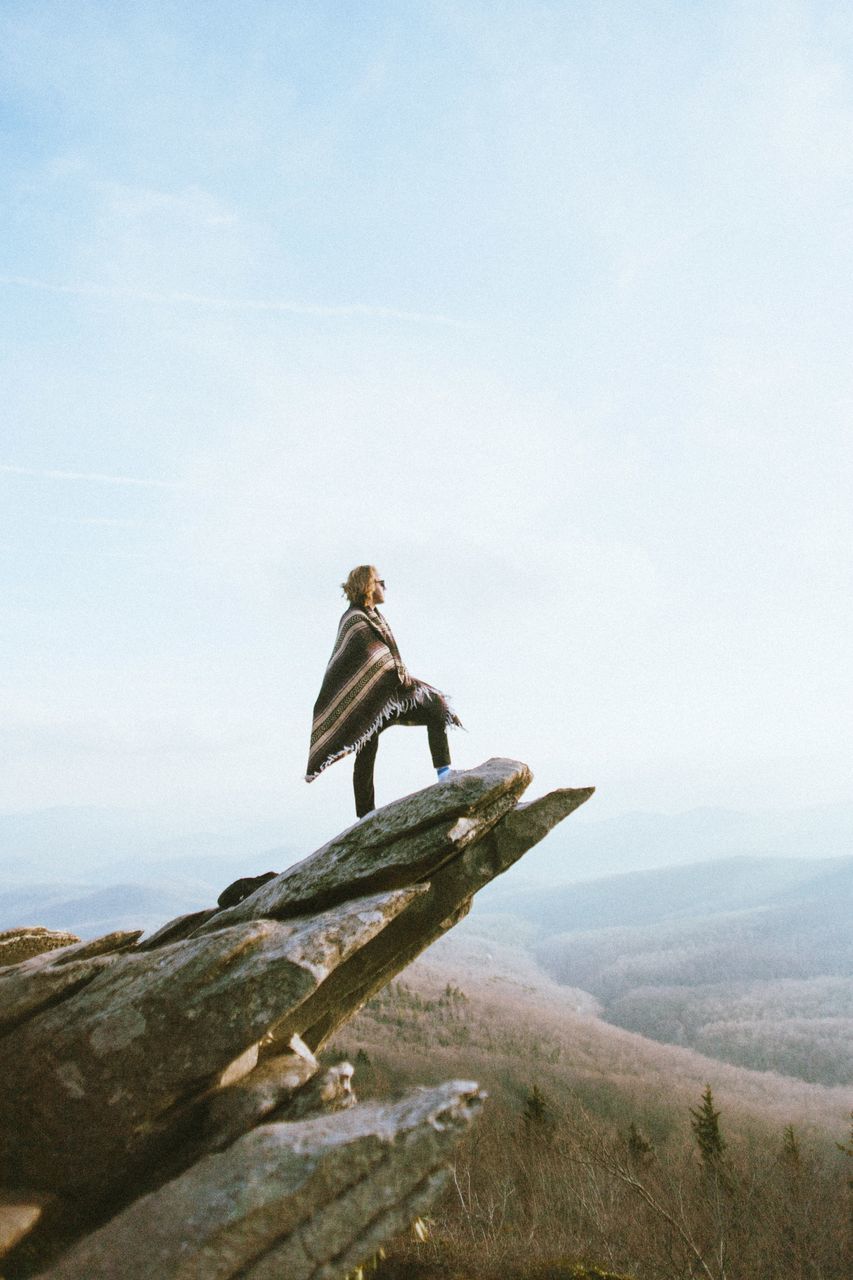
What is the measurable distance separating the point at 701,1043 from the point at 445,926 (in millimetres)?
138384

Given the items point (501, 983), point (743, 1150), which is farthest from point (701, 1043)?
point (743, 1150)

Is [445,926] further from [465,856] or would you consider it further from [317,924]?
[317,924]

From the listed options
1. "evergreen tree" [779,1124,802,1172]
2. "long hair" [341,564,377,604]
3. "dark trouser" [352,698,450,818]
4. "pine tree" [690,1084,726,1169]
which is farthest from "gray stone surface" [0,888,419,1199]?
"evergreen tree" [779,1124,802,1172]

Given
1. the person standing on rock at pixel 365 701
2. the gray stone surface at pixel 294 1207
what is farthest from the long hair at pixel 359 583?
the gray stone surface at pixel 294 1207

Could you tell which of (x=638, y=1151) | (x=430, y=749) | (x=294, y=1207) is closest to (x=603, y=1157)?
(x=638, y=1151)

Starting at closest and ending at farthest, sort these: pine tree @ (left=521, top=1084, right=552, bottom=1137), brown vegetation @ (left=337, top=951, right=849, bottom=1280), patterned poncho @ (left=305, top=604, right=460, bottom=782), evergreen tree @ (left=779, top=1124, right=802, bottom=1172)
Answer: patterned poncho @ (left=305, top=604, right=460, bottom=782) < brown vegetation @ (left=337, top=951, right=849, bottom=1280) < evergreen tree @ (left=779, top=1124, right=802, bottom=1172) < pine tree @ (left=521, top=1084, right=552, bottom=1137)

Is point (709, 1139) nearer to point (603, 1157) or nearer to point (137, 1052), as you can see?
point (603, 1157)

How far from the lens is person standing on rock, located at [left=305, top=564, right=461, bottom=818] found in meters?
10.9

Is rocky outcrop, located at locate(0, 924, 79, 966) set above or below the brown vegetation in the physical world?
above

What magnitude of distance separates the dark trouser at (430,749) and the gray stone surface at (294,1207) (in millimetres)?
4894

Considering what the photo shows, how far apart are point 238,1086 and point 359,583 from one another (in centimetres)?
675

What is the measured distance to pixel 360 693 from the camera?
10.9 meters

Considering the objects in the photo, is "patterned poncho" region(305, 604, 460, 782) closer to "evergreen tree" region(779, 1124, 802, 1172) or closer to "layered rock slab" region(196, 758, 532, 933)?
"layered rock slab" region(196, 758, 532, 933)

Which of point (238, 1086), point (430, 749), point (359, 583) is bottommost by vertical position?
point (238, 1086)
